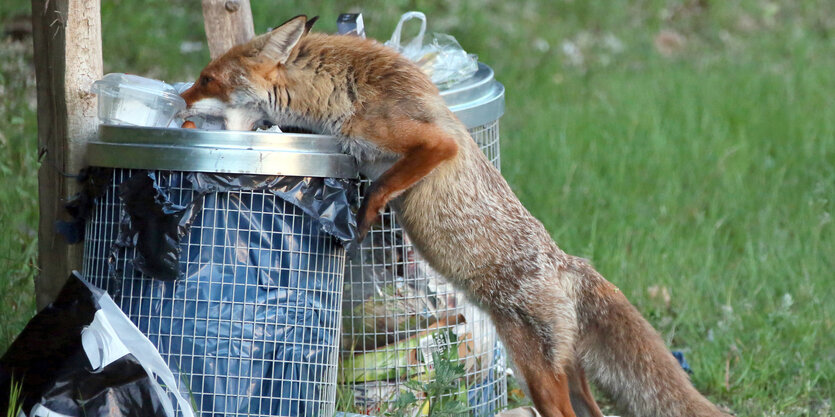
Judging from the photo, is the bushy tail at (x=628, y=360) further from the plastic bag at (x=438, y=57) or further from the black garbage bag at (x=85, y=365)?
the black garbage bag at (x=85, y=365)

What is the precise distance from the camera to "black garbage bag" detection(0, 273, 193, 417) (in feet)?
9.37

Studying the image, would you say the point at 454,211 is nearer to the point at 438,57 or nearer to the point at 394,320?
the point at 394,320

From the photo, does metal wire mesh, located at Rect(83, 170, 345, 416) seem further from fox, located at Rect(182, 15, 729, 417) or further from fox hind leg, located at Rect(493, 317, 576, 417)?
fox hind leg, located at Rect(493, 317, 576, 417)

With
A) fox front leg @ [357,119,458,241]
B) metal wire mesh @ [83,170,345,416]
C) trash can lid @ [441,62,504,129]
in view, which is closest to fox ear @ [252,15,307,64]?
fox front leg @ [357,119,458,241]

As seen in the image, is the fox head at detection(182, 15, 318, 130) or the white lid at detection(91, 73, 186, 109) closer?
the white lid at detection(91, 73, 186, 109)

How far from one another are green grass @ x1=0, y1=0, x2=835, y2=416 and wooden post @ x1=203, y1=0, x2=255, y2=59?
1.47 meters

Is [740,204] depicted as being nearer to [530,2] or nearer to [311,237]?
[311,237]

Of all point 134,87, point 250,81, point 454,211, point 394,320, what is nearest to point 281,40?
point 250,81

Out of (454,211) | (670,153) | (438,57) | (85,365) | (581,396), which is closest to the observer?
(85,365)

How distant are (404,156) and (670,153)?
15.1 feet

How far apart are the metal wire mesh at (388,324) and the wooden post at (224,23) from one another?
960 mm

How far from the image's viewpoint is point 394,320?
383cm

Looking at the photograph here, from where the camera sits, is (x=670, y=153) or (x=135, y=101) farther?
(x=670, y=153)

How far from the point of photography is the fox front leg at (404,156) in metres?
3.27
